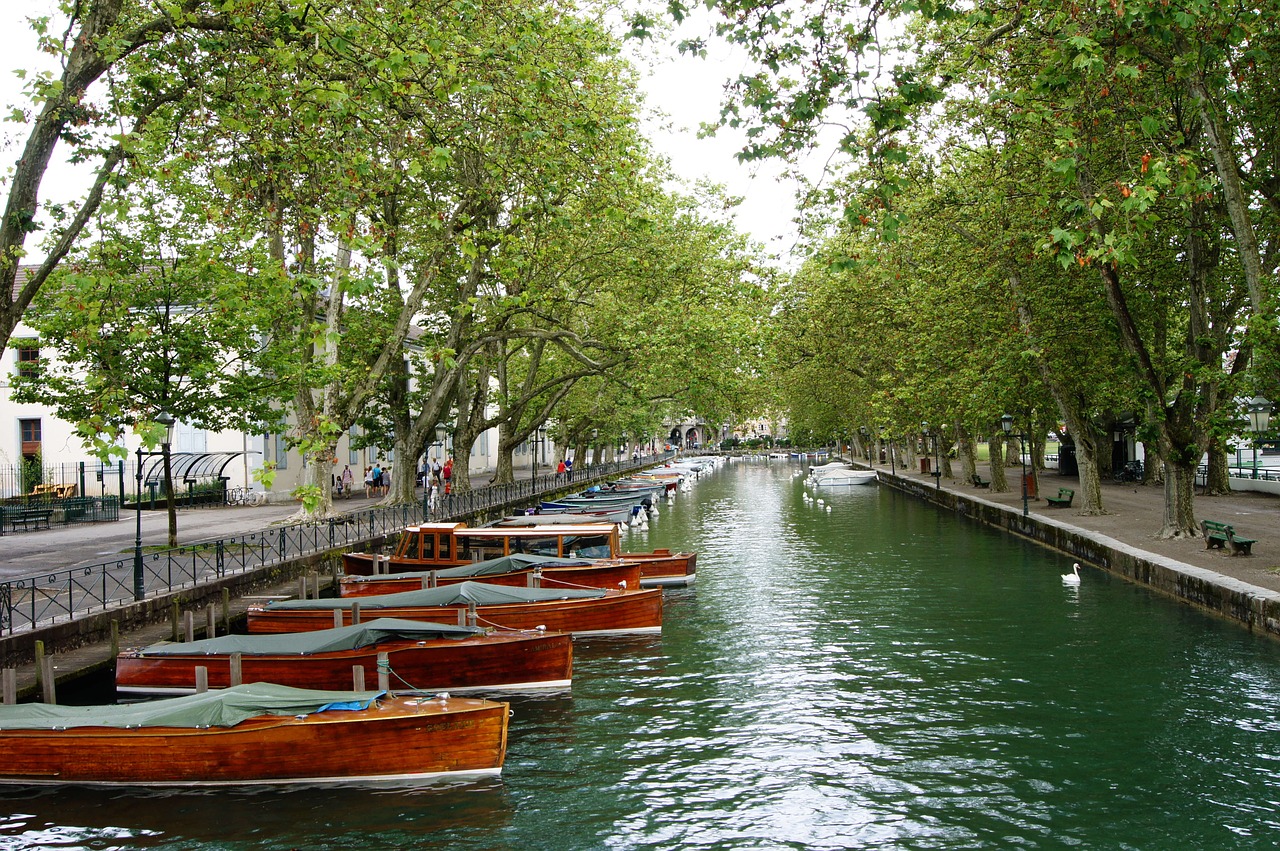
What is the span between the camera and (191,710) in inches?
440

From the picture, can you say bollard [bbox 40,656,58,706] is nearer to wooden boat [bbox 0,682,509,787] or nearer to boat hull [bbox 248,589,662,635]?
wooden boat [bbox 0,682,509,787]

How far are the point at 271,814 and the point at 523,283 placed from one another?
24086mm

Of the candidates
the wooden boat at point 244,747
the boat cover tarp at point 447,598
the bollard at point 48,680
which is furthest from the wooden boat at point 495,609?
the wooden boat at point 244,747

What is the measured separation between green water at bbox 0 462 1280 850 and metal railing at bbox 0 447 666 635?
17.7 feet

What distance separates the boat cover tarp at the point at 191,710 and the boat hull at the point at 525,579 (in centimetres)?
853

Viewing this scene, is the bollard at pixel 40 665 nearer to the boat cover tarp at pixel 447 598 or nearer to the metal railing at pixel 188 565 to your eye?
the metal railing at pixel 188 565

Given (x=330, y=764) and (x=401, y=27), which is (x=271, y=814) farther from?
(x=401, y=27)

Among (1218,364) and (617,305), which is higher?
(617,305)

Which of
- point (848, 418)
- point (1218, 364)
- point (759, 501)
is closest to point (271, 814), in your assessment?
point (1218, 364)

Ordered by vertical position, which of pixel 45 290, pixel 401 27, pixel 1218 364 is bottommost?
pixel 1218 364

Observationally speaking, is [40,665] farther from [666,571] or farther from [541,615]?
[666,571]

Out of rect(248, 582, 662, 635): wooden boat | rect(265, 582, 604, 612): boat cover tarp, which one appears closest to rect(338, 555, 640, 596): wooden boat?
rect(248, 582, 662, 635): wooden boat

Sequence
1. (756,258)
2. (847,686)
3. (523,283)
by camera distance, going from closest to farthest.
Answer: (847,686) < (523,283) < (756,258)

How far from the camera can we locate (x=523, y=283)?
32.7 meters
